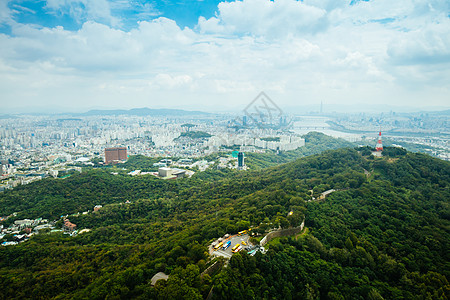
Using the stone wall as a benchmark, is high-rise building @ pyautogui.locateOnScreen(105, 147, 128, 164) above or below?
below

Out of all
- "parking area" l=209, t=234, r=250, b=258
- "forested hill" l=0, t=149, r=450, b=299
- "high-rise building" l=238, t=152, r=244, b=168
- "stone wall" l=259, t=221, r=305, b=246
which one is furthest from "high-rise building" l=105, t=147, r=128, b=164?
"stone wall" l=259, t=221, r=305, b=246

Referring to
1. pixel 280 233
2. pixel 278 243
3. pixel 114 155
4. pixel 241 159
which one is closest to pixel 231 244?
pixel 278 243

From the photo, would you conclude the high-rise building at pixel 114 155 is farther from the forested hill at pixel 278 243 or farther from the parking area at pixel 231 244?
the parking area at pixel 231 244

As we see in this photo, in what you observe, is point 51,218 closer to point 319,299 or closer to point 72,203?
point 72,203

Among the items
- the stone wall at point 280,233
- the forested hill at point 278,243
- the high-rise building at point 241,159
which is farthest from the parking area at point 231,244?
the high-rise building at point 241,159

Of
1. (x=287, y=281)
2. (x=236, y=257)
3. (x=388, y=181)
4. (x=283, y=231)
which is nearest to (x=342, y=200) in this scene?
(x=388, y=181)

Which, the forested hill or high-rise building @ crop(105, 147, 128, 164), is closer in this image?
the forested hill

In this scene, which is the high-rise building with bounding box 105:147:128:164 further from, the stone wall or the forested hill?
the stone wall
